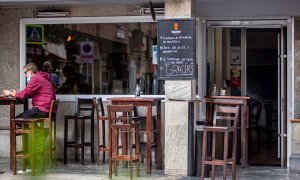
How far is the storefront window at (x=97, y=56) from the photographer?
9.10 metres

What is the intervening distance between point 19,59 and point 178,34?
3398mm

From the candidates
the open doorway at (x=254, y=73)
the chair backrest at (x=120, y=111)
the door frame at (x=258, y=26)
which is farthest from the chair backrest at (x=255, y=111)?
the chair backrest at (x=120, y=111)

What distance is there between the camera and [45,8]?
927cm

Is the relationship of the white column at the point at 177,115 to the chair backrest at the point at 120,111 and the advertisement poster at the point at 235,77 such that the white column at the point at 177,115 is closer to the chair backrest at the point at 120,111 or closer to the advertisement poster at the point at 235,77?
the chair backrest at the point at 120,111

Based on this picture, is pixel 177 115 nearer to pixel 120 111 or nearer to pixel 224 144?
pixel 120 111

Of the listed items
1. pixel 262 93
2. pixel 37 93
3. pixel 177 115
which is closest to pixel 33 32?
pixel 37 93

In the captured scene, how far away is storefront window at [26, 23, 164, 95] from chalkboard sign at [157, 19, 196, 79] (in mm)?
1571

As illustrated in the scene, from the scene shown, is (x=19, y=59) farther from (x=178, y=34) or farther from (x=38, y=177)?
(x=38, y=177)

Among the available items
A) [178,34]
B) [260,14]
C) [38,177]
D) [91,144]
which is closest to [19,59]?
[91,144]

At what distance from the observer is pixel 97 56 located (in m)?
9.32

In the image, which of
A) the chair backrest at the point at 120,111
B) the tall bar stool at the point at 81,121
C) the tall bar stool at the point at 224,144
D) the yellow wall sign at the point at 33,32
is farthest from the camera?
the yellow wall sign at the point at 33,32

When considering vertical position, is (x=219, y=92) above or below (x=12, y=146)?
above

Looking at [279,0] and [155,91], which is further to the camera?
[155,91]

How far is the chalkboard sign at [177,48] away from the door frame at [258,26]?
4.67 ft
